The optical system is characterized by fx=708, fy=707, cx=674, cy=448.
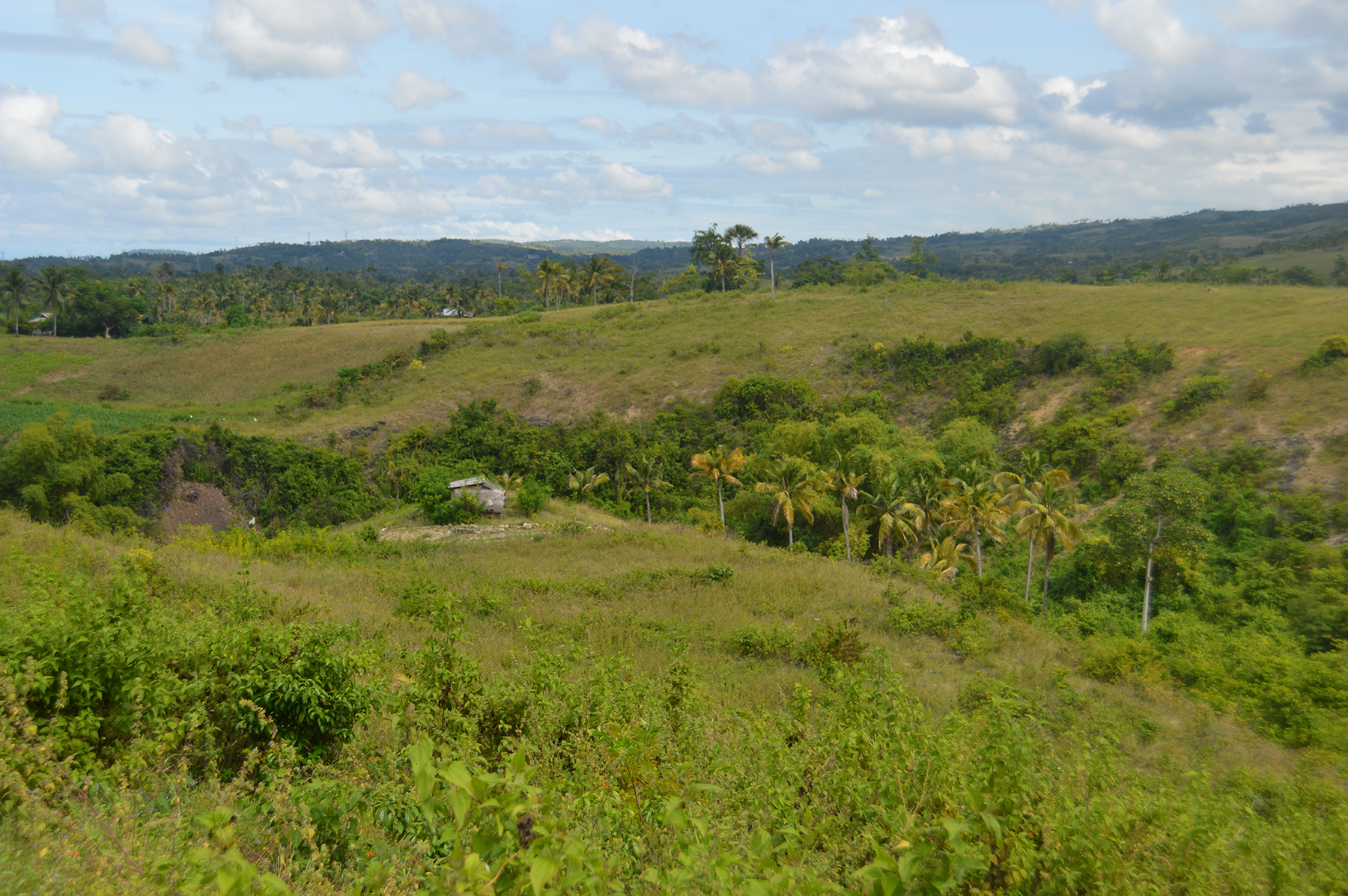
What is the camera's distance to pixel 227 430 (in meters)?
33.4

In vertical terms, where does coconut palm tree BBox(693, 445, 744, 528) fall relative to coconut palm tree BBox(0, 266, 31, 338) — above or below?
below

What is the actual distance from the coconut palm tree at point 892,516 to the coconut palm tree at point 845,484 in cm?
80

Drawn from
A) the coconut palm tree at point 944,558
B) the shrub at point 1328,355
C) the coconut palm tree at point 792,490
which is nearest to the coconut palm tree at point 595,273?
the coconut palm tree at point 792,490

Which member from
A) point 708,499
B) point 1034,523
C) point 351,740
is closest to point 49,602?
point 351,740

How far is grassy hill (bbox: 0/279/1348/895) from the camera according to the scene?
11.8 ft

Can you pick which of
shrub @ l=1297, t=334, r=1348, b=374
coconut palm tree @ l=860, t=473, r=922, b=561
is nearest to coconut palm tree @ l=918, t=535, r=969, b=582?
coconut palm tree @ l=860, t=473, r=922, b=561

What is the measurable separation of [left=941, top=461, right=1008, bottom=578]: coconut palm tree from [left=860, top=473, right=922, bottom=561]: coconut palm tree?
4.65 ft

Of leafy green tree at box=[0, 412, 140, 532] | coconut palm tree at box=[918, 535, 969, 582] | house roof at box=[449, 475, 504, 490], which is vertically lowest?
coconut palm tree at box=[918, 535, 969, 582]

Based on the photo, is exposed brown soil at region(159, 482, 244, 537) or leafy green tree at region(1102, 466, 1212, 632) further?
exposed brown soil at region(159, 482, 244, 537)

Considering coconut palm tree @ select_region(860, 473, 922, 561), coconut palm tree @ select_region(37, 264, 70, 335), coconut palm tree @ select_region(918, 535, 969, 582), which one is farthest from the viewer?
coconut palm tree @ select_region(37, 264, 70, 335)

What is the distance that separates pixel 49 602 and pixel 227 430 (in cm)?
3251

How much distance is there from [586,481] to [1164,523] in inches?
926

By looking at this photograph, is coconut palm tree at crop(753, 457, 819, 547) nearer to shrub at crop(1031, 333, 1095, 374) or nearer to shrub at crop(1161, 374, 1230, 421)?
shrub at crop(1161, 374, 1230, 421)

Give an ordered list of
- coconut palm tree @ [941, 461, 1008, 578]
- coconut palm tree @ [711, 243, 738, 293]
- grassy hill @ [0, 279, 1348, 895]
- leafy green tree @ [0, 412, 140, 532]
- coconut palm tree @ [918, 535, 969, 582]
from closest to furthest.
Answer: grassy hill @ [0, 279, 1348, 895]
coconut palm tree @ [941, 461, 1008, 578]
coconut palm tree @ [918, 535, 969, 582]
leafy green tree @ [0, 412, 140, 532]
coconut palm tree @ [711, 243, 738, 293]
